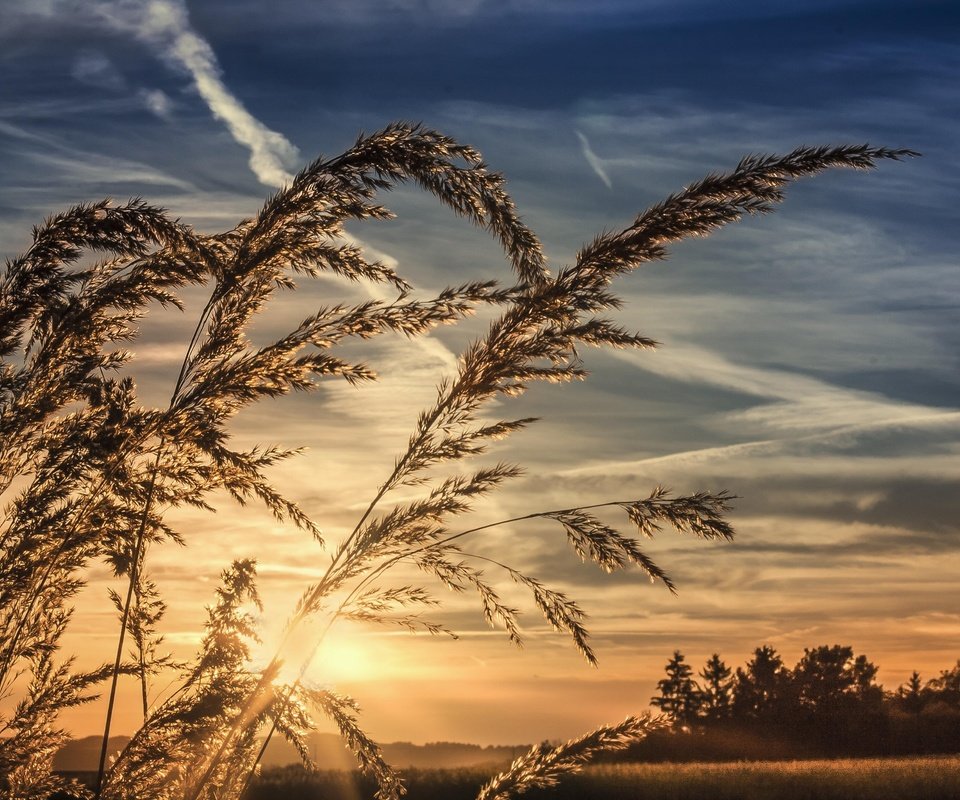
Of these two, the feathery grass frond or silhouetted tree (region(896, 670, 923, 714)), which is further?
silhouetted tree (region(896, 670, 923, 714))

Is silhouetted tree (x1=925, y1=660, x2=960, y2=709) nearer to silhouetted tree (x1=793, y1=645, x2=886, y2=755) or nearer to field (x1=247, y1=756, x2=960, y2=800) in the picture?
silhouetted tree (x1=793, y1=645, x2=886, y2=755)

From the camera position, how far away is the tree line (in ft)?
183

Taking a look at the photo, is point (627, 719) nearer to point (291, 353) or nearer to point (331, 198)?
point (291, 353)

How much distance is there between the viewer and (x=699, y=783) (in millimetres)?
29047

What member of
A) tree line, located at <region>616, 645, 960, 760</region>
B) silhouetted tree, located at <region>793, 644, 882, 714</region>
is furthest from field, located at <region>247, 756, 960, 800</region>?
silhouetted tree, located at <region>793, 644, 882, 714</region>

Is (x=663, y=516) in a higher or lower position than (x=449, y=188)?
lower

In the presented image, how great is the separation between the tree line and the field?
66.2 ft

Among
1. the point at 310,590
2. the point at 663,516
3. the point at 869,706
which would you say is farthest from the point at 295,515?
the point at 869,706

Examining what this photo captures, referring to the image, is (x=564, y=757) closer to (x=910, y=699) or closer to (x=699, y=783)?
(x=699, y=783)

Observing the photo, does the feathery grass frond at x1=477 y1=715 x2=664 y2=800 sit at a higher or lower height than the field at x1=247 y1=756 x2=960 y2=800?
higher

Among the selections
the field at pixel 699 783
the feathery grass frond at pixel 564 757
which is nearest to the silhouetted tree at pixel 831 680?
the field at pixel 699 783

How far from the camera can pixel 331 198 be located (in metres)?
2.81

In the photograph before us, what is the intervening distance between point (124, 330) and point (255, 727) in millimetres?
1462

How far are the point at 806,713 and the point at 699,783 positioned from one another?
4430cm
